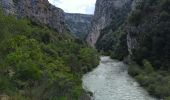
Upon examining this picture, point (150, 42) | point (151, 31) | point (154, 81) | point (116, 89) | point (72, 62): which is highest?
point (151, 31)

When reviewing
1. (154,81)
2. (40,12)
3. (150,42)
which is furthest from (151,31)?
(40,12)

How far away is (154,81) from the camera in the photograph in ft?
177

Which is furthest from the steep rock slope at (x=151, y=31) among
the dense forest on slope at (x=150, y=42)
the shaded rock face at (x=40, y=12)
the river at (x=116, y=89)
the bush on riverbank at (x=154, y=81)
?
the shaded rock face at (x=40, y=12)

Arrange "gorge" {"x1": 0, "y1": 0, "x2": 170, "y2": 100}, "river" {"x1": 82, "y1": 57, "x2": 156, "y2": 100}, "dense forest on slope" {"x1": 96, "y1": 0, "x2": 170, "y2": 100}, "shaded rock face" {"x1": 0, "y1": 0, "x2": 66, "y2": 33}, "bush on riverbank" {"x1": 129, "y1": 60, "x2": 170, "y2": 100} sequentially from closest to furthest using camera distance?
"gorge" {"x1": 0, "y1": 0, "x2": 170, "y2": 100}, "river" {"x1": 82, "y1": 57, "x2": 156, "y2": 100}, "bush on riverbank" {"x1": 129, "y1": 60, "x2": 170, "y2": 100}, "dense forest on slope" {"x1": 96, "y1": 0, "x2": 170, "y2": 100}, "shaded rock face" {"x1": 0, "y1": 0, "x2": 66, "y2": 33}

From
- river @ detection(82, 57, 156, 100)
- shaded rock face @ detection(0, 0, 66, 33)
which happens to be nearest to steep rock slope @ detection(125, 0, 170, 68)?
river @ detection(82, 57, 156, 100)

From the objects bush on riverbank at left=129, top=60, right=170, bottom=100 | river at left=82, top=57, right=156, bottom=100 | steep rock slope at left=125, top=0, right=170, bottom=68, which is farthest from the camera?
steep rock slope at left=125, top=0, right=170, bottom=68

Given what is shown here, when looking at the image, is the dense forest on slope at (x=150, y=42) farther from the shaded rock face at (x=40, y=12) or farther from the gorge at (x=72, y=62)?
the shaded rock face at (x=40, y=12)

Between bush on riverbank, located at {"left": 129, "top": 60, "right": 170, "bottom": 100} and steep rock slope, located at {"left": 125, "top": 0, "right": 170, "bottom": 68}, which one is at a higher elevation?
steep rock slope, located at {"left": 125, "top": 0, "right": 170, "bottom": 68}

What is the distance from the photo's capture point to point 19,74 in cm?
2988

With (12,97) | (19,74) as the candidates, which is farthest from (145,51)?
(12,97)

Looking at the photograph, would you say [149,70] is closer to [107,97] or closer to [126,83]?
[126,83]

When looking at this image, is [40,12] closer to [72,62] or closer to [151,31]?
[151,31]

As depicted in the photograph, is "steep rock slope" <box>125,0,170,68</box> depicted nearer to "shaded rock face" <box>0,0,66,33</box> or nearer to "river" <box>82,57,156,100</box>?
"river" <box>82,57,156,100</box>

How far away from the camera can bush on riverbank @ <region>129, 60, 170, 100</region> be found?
45.8 m
